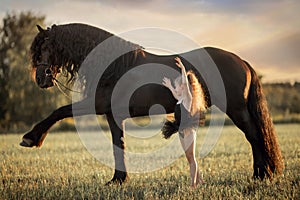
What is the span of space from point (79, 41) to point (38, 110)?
76.2 ft

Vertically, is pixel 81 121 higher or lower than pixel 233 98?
lower

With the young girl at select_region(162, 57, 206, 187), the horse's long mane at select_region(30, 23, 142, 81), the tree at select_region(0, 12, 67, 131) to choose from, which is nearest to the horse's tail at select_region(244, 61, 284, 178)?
the young girl at select_region(162, 57, 206, 187)

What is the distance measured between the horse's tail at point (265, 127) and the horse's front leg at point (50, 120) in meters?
2.78

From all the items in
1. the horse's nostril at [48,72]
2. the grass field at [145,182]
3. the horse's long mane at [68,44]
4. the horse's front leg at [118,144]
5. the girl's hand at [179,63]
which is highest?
the horse's long mane at [68,44]

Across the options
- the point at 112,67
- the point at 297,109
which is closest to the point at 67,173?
the point at 112,67

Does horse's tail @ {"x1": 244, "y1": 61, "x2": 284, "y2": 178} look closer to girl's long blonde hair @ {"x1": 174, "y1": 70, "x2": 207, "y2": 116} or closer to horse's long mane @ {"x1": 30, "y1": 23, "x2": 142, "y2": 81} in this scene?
girl's long blonde hair @ {"x1": 174, "y1": 70, "x2": 207, "y2": 116}

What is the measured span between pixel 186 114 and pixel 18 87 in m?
24.8

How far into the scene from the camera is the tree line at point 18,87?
27.8 m

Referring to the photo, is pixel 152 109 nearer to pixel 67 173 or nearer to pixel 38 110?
pixel 67 173

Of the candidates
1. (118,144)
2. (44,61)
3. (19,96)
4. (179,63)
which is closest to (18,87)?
(19,96)

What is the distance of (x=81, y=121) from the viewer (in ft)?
96.6

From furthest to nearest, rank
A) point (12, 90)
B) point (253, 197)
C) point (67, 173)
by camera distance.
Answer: point (12, 90), point (67, 173), point (253, 197)

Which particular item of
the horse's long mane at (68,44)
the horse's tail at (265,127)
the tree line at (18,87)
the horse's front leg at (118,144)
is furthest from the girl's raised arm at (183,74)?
the tree line at (18,87)

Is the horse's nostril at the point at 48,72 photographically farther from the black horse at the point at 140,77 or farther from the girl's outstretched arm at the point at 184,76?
the girl's outstretched arm at the point at 184,76
